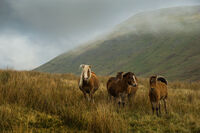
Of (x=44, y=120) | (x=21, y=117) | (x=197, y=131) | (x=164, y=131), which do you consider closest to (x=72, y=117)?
(x=44, y=120)

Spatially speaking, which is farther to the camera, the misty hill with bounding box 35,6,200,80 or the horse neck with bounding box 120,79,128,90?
the misty hill with bounding box 35,6,200,80

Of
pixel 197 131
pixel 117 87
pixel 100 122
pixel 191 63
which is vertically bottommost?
pixel 197 131

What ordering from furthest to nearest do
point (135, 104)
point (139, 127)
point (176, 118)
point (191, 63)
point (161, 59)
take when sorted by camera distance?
point (161, 59) < point (191, 63) < point (135, 104) < point (176, 118) < point (139, 127)

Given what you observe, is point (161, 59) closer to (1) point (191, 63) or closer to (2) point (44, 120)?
(1) point (191, 63)

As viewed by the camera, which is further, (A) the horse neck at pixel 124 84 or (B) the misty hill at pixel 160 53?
(B) the misty hill at pixel 160 53

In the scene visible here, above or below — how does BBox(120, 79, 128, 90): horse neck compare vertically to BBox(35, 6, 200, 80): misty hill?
below

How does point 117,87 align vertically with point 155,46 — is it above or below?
below

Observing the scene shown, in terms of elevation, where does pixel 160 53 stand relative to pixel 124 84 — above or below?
above

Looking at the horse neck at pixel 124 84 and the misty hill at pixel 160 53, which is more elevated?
the misty hill at pixel 160 53

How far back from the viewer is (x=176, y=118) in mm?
6961

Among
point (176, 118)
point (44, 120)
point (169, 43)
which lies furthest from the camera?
point (169, 43)

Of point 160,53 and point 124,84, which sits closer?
point 124,84

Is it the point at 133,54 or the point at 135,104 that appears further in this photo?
the point at 133,54

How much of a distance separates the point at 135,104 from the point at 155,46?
16356 cm
